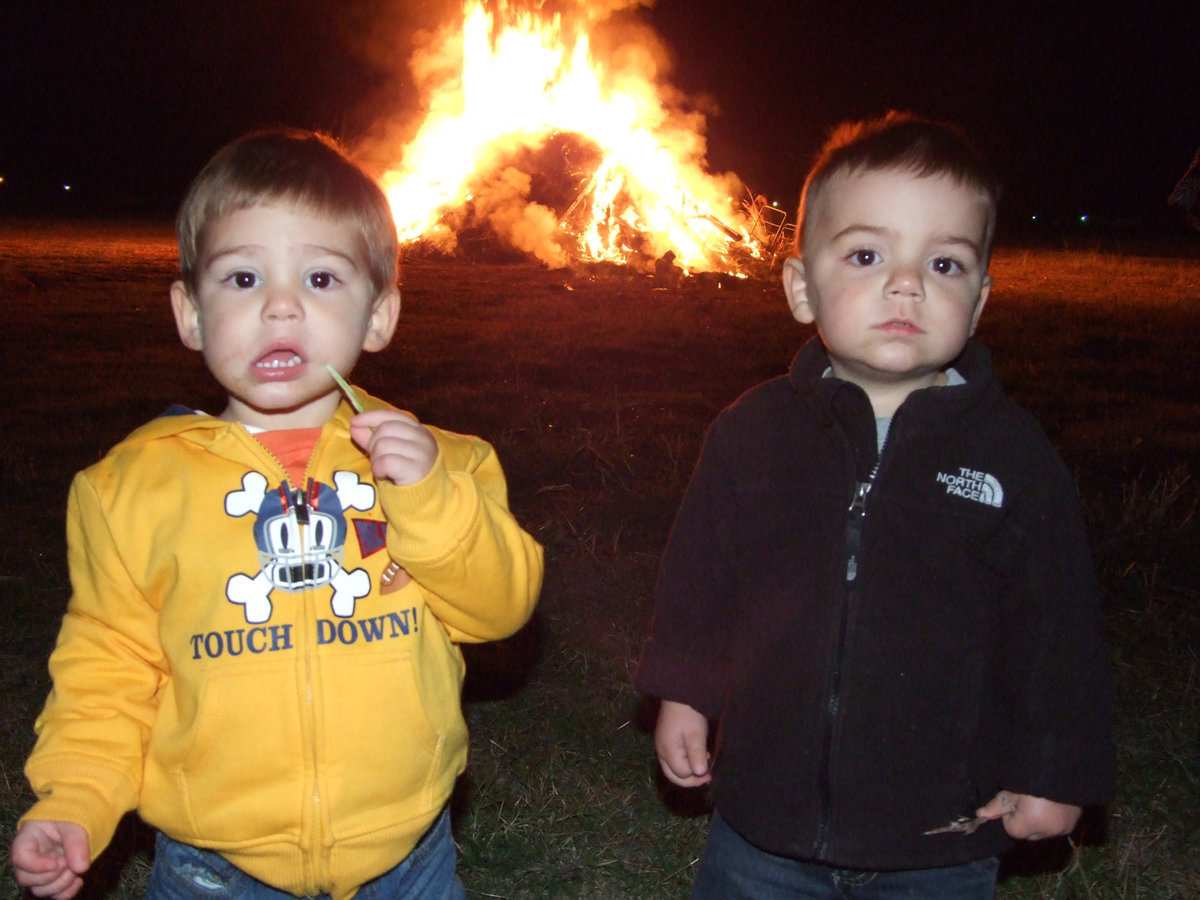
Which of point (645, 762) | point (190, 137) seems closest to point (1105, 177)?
point (190, 137)

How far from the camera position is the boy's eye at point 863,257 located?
6.42ft

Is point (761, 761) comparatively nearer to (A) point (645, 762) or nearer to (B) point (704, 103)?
(A) point (645, 762)

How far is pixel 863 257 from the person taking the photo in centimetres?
196

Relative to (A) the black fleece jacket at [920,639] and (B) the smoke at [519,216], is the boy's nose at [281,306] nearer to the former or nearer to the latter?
(A) the black fleece jacket at [920,639]

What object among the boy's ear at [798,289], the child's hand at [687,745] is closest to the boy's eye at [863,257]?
the boy's ear at [798,289]

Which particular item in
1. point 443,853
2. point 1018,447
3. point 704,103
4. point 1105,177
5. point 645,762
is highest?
point 1105,177

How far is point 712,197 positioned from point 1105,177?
29.8 m

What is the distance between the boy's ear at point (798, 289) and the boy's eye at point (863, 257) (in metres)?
0.14

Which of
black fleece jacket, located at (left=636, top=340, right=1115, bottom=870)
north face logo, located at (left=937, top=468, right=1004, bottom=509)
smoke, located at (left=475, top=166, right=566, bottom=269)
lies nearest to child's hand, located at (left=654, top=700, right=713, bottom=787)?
black fleece jacket, located at (left=636, top=340, right=1115, bottom=870)

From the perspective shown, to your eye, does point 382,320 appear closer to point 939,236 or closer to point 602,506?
point 939,236

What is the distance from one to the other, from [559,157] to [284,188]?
15.8 meters

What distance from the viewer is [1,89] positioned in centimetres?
5059

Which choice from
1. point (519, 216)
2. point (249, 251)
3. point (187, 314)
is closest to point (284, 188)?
point (249, 251)

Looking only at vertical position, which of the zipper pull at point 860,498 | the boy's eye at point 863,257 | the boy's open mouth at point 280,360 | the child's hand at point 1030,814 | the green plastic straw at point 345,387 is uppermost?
the boy's eye at point 863,257
